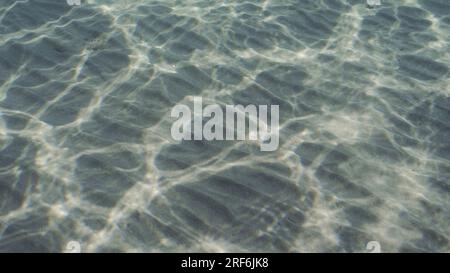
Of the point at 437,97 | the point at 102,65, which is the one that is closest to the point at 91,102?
the point at 102,65

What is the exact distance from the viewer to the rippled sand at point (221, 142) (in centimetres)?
412

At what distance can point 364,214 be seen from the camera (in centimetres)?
428

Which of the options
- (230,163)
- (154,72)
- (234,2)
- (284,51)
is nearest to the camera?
(230,163)

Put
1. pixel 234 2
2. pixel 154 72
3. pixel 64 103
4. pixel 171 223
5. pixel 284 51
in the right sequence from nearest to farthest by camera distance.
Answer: pixel 171 223 < pixel 64 103 < pixel 154 72 < pixel 284 51 < pixel 234 2

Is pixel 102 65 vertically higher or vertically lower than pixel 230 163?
higher

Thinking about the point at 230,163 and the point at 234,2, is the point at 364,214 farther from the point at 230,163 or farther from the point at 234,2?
the point at 234,2

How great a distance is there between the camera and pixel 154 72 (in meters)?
6.02

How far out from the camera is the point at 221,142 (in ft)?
16.5

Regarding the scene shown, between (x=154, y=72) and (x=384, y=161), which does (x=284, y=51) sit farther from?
(x=384, y=161)

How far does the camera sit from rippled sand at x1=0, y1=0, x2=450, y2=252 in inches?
162

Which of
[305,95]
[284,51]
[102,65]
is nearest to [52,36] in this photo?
[102,65]

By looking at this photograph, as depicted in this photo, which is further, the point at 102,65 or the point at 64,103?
the point at 102,65
